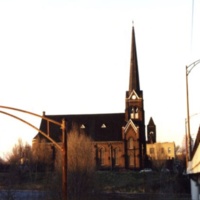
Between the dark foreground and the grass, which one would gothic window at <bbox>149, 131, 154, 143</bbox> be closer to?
the grass

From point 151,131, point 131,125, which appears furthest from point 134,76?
point 151,131

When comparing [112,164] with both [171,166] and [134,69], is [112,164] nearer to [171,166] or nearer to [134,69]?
[171,166]

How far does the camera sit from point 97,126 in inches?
5084

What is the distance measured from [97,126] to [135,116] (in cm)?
1074

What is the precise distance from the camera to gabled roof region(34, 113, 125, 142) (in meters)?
126

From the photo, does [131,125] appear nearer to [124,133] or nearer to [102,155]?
[124,133]

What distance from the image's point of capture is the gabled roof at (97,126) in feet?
414

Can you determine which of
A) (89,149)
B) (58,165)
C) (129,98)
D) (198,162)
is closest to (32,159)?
(129,98)

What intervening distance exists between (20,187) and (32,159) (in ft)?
82.9

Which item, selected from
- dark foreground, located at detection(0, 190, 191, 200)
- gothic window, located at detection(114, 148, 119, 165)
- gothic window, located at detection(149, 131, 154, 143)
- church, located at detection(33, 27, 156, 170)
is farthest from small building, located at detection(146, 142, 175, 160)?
dark foreground, located at detection(0, 190, 191, 200)

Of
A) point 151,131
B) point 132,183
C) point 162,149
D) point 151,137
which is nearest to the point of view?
point 132,183

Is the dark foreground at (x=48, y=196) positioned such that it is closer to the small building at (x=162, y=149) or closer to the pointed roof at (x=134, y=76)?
the pointed roof at (x=134, y=76)

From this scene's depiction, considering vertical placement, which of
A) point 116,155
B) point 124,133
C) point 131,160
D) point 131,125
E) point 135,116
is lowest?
point 131,160

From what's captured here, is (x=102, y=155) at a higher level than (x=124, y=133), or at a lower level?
lower
